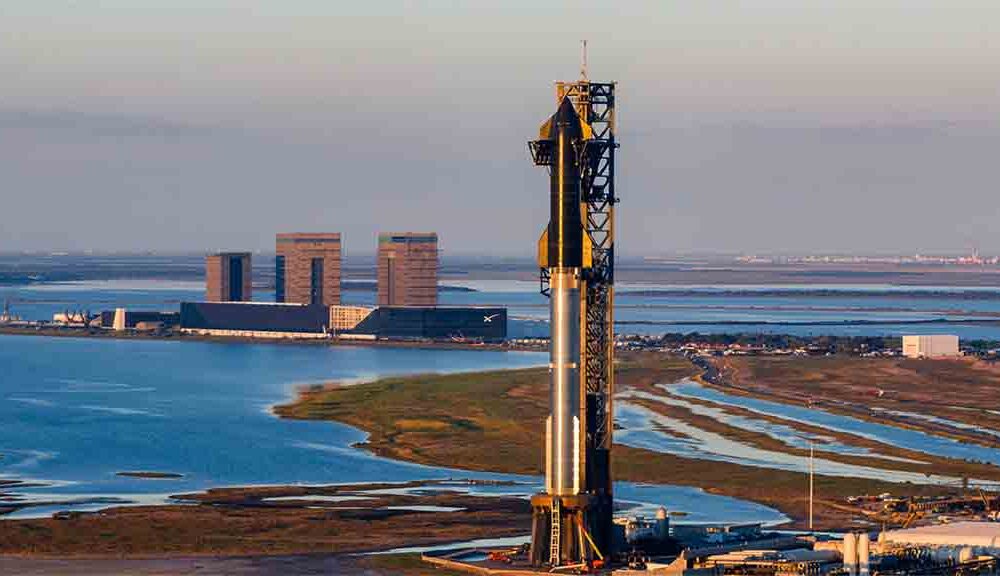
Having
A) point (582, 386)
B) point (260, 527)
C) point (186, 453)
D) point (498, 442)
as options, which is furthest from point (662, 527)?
point (186, 453)

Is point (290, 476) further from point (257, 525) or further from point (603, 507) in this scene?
point (603, 507)

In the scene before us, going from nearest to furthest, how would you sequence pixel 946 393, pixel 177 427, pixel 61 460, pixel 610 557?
pixel 610 557, pixel 61 460, pixel 177 427, pixel 946 393

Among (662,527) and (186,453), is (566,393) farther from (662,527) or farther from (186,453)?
(186,453)

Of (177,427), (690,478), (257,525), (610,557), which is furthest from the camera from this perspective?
(177,427)

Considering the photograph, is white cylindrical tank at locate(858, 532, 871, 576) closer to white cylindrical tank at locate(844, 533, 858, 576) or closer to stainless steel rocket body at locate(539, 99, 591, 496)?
white cylindrical tank at locate(844, 533, 858, 576)

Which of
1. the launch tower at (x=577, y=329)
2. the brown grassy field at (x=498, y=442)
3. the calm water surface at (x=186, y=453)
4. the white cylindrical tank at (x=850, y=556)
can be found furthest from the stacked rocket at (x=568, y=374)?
the calm water surface at (x=186, y=453)

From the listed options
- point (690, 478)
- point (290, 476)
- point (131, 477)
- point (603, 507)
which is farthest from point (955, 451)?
point (603, 507)
